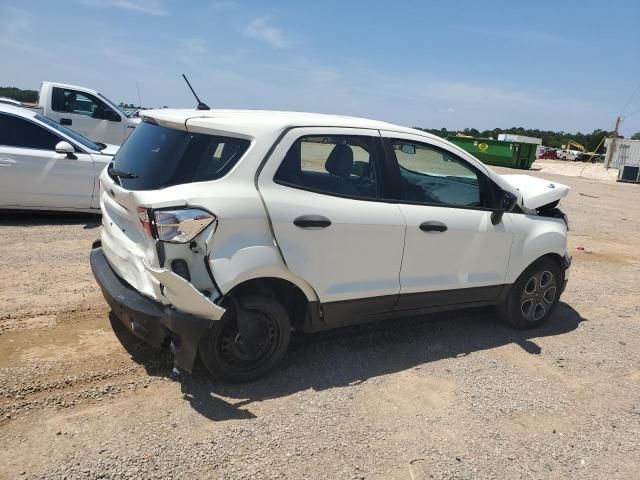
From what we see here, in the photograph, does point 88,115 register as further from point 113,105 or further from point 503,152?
point 503,152

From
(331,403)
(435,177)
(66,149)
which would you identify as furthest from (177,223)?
(66,149)

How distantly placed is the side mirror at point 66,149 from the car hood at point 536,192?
19.1 ft

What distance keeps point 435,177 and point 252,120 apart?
1.72m

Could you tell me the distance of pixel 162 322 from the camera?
316 cm

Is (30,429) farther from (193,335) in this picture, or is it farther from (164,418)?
(193,335)

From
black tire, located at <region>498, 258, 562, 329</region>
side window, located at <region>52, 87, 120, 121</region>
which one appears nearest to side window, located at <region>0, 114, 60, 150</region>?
side window, located at <region>52, 87, 120, 121</region>

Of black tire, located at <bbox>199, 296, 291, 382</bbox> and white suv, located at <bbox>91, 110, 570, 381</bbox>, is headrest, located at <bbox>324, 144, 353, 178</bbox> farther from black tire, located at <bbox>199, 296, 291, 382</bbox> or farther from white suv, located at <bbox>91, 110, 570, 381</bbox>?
black tire, located at <bbox>199, 296, 291, 382</bbox>

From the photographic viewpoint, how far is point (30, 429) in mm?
2938

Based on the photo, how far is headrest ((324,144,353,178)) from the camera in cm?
389

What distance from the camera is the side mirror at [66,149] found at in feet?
23.9

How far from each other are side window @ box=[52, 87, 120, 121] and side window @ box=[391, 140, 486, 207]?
9969mm

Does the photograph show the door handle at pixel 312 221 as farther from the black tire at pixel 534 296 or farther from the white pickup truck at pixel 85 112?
the white pickup truck at pixel 85 112

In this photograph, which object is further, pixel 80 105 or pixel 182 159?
pixel 80 105

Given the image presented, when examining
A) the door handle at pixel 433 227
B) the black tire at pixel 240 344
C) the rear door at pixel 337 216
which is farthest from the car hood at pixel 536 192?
the black tire at pixel 240 344
